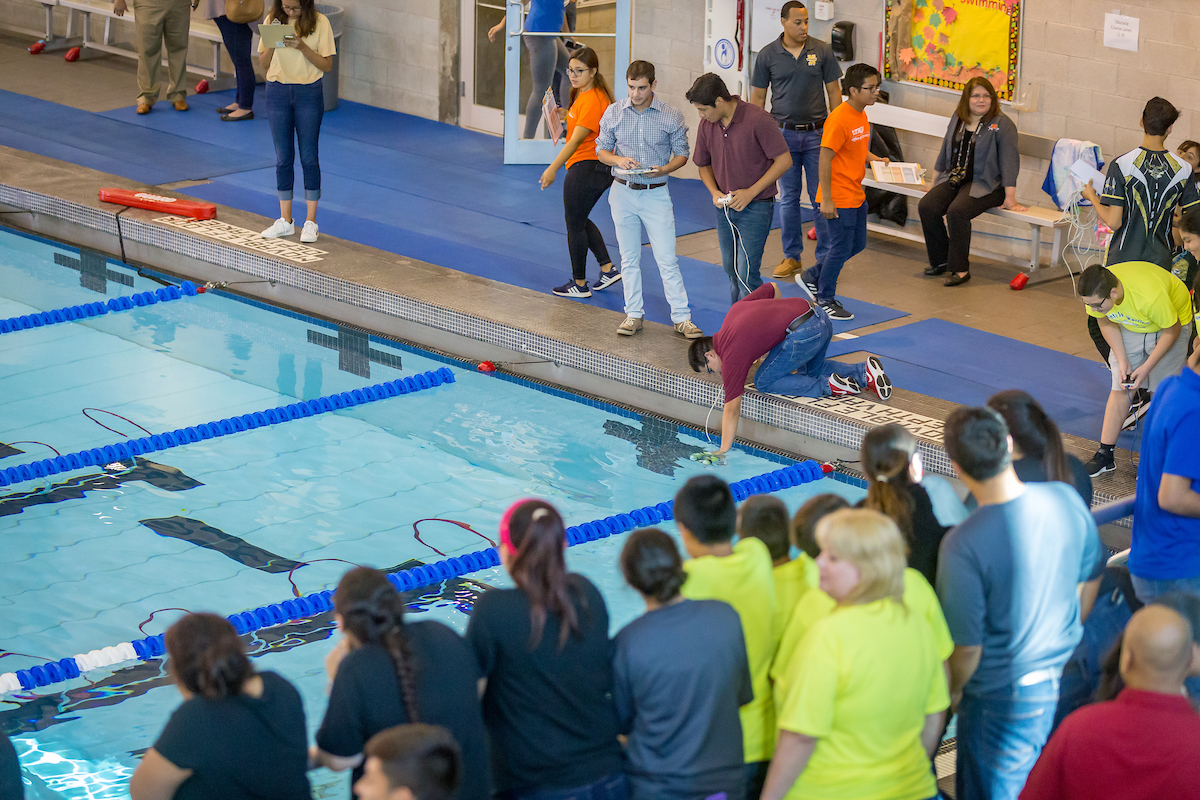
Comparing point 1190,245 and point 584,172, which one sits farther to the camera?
point 584,172

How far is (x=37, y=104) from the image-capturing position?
13672 millimetres

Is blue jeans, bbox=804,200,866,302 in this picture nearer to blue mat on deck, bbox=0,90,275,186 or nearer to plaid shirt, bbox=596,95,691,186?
plaid shirt, bbox=596,95,691,186

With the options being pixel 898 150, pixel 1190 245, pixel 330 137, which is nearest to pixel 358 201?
pixel 330 137

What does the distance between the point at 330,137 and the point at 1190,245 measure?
9.20 meters

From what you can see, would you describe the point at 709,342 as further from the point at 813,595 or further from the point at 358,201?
the point at 358,201

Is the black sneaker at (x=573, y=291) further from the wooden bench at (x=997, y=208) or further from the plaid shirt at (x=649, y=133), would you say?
the wooden bench at (x=997, y=208)

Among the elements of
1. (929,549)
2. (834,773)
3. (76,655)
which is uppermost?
(929,549)

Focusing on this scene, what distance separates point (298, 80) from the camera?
8844mm

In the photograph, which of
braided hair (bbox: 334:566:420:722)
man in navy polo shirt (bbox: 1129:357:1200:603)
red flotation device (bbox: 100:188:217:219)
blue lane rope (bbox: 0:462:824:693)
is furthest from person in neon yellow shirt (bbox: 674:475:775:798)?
red flotation device (bbox: 100:188:217:219)

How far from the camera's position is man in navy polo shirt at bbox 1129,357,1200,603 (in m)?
3.72

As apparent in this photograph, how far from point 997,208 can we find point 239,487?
5399mm

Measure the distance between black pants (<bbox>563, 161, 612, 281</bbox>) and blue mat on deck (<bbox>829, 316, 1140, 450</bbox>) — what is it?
1.74m

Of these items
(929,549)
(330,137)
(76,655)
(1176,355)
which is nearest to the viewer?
(929,549)

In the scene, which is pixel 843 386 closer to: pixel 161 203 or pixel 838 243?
pixel 838 243
